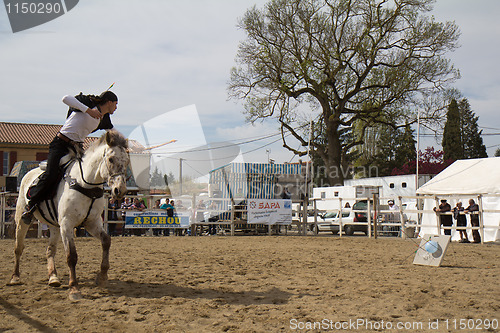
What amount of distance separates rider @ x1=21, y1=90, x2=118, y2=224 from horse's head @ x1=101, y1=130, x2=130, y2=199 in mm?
576

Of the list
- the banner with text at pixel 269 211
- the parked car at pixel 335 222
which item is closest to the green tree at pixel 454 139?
the parked car at pixel 335 222

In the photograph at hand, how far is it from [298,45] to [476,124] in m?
39.9

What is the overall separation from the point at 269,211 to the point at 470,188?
8639mm

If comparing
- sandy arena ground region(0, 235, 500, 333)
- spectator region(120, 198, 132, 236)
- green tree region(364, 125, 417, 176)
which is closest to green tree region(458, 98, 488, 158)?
green tree region(364, 125, 417, 176)

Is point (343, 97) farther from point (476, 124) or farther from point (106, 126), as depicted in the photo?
point (476, 124)

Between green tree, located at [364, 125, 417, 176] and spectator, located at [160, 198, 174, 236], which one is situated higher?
green tree, located at [364, 125, 417, 176]

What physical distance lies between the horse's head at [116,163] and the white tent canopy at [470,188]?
1370 centimetres

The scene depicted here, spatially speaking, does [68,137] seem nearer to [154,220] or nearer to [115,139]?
[115,139]

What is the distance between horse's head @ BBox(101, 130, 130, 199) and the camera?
5.60 metres

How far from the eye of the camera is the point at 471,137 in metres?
59.7

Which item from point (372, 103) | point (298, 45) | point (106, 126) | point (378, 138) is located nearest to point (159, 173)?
point (298, 45)

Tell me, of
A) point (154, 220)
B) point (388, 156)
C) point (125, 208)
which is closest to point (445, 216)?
point (154, 220)

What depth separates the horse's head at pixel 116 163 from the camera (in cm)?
560

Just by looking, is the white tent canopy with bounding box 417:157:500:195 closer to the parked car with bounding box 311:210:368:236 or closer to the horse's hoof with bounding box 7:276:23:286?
the parked car with bounding box 311:210:368:236
